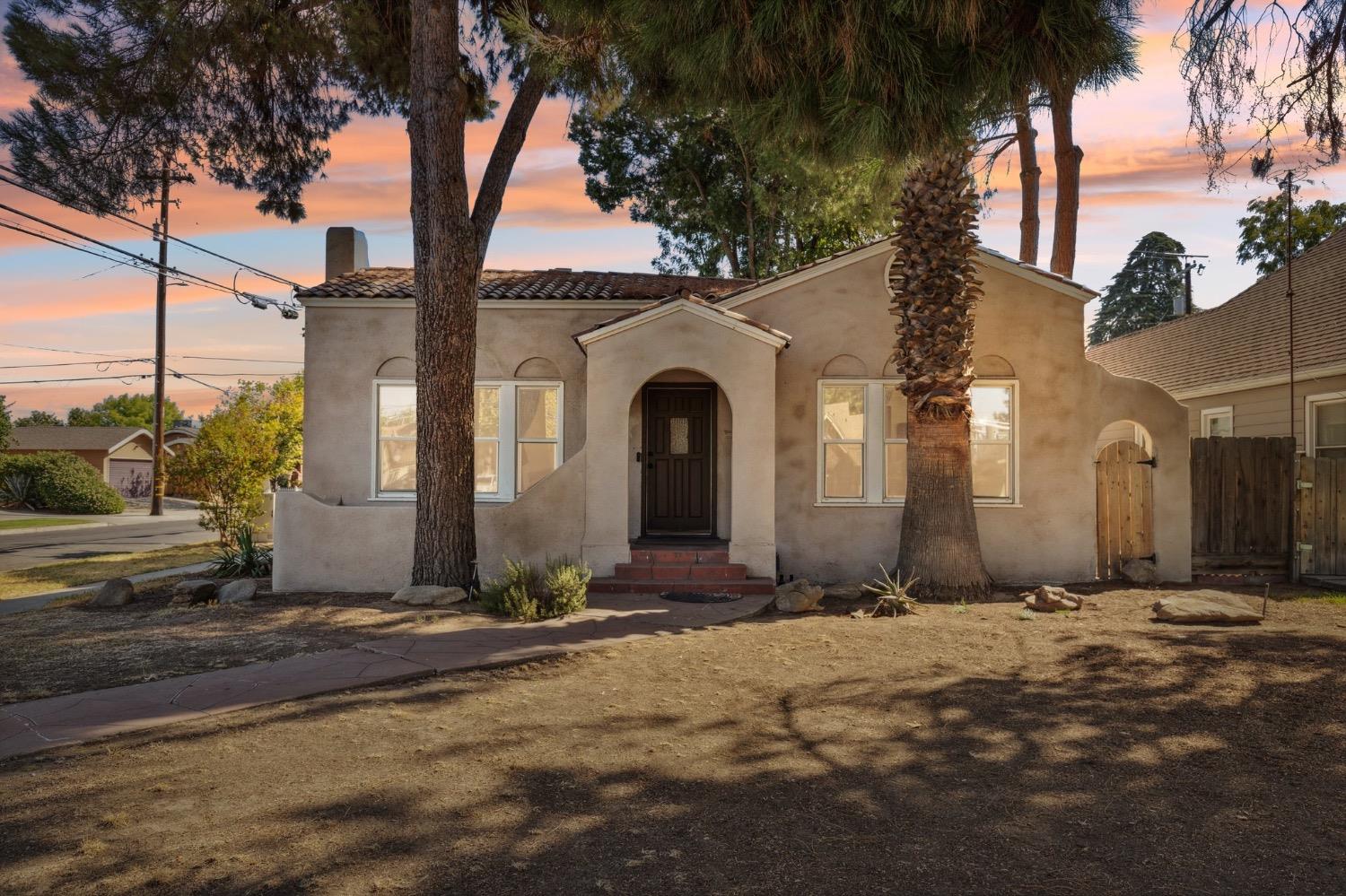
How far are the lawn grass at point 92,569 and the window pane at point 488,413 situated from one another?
7096 millimetres

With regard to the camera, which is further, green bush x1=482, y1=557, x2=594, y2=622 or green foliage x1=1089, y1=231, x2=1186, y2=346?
green foliage x1=1089, y1=231, x2=1186, y2=346

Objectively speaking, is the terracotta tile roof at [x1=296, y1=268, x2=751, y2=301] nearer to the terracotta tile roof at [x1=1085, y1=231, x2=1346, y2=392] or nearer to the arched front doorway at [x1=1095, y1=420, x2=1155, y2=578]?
the arched front doorway at [x1=1095, y1=420, x2=1155, y2=578]

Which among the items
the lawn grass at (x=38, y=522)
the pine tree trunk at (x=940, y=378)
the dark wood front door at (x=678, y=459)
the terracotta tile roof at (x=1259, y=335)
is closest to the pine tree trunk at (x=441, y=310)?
the dark wood front door at (x=678, y=459)

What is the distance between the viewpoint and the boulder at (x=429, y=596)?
1034 cm

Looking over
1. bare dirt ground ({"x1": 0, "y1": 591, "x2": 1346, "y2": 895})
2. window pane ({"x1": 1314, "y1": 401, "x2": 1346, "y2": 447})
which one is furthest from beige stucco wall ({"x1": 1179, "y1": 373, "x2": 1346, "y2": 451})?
bare dirt ground ({"x1": 0, "y1": 591, "x2": 1346, "y2": 895})

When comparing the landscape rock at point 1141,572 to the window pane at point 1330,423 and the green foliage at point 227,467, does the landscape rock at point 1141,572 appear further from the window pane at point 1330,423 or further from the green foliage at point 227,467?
the green foliage at point 227,467

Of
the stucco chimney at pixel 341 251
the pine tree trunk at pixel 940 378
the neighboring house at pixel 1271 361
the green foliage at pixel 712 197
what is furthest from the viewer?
the green foliage at pixel 712 197

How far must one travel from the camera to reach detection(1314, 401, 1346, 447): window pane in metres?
14.6

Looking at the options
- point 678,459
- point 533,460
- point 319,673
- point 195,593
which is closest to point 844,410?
point 678,459

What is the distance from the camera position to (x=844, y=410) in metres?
13.1

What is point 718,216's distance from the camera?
87.3 feet

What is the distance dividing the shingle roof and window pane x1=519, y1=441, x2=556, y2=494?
51.6 m

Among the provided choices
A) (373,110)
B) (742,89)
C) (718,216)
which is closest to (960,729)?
(742,89)

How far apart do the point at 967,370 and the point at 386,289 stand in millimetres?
8727
